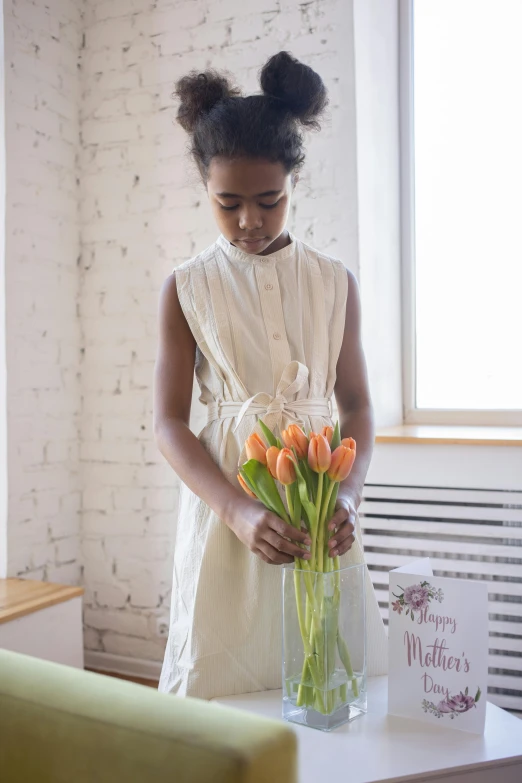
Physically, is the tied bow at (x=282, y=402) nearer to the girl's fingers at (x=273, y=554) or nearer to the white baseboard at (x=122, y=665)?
the girl's fingers at (x=273, y=554)

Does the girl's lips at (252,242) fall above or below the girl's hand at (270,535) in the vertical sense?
above

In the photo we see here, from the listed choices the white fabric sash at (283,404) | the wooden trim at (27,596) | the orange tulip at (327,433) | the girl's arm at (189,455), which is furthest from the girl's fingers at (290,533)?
the wooden trim at (27,596)

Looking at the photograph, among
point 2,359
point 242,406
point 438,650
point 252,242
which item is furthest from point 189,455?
point 2,359

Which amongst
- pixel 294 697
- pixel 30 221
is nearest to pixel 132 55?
pixel 30 221

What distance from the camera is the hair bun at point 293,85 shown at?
119 centimetres

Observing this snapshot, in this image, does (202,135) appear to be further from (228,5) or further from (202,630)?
(228,5)

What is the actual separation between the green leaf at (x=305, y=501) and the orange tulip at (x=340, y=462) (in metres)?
0.03

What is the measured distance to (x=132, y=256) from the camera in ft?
9.23

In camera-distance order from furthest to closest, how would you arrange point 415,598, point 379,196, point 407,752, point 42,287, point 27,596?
point 42,287
point 379,196
point 27,596
point 415,598
point 407,752

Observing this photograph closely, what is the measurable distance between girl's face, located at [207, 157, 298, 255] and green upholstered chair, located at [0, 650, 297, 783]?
0.69 metres

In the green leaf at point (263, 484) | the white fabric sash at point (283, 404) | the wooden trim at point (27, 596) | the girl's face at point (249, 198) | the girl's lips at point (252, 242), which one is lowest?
the wooden trim at point (27, 596)

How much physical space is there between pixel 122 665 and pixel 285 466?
7.21ft

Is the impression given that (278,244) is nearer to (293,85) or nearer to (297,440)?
(293,85)

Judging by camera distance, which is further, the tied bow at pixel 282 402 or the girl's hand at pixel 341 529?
the tied bow at pixel 282 402
